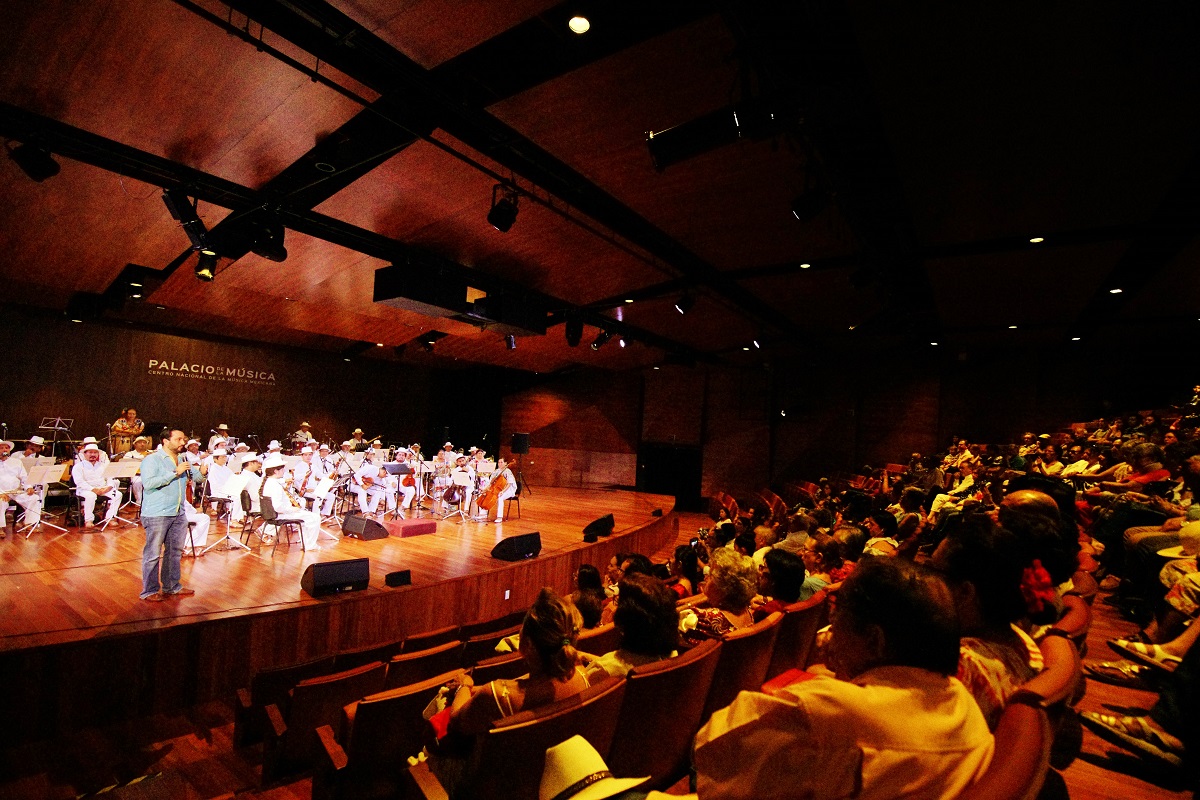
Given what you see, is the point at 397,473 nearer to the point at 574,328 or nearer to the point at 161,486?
the point at 574,328

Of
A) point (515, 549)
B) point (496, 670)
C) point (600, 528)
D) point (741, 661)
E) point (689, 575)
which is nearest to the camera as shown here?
point (741, 661)

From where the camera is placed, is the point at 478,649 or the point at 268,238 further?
the point at 268,238

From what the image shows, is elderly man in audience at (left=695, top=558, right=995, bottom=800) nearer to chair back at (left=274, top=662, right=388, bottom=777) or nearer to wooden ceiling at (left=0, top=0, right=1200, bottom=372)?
chair back at (left=274, top=662, right=388, bottom=777)

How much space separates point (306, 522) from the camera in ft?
23.3

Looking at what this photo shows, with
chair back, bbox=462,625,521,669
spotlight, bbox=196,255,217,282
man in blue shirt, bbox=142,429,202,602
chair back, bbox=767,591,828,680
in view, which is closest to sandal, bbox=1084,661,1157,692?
chair back, bbox=767,591,828,680

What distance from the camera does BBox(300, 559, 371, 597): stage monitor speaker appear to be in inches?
198

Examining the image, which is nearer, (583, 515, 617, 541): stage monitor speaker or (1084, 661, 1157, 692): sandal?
(1084, 661, 1157, 692): sandal

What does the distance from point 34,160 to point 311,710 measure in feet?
14.7

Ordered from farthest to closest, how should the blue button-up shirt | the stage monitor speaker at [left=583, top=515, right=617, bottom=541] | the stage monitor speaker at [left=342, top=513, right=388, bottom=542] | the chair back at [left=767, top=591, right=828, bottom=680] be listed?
the stage monitor speaker at [left=583, top=515, right=617, bottom=541], the stage monitor speaker at [left=342, top=513, right=388, bottom=542], the blue button-up shirt, the chair back at [left=767, top=591, right=828, bottom=680]

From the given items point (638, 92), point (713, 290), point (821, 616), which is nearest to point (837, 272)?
point (713, 290)

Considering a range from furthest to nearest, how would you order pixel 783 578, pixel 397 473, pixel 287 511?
pixel 397 473 → pixel 287 511 → pixel 783 578

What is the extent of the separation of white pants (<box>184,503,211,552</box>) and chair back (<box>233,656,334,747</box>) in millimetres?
3716

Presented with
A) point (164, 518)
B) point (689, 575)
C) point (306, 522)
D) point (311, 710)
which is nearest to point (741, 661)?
point (689, 575)

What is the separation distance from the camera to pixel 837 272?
7.88 meters
